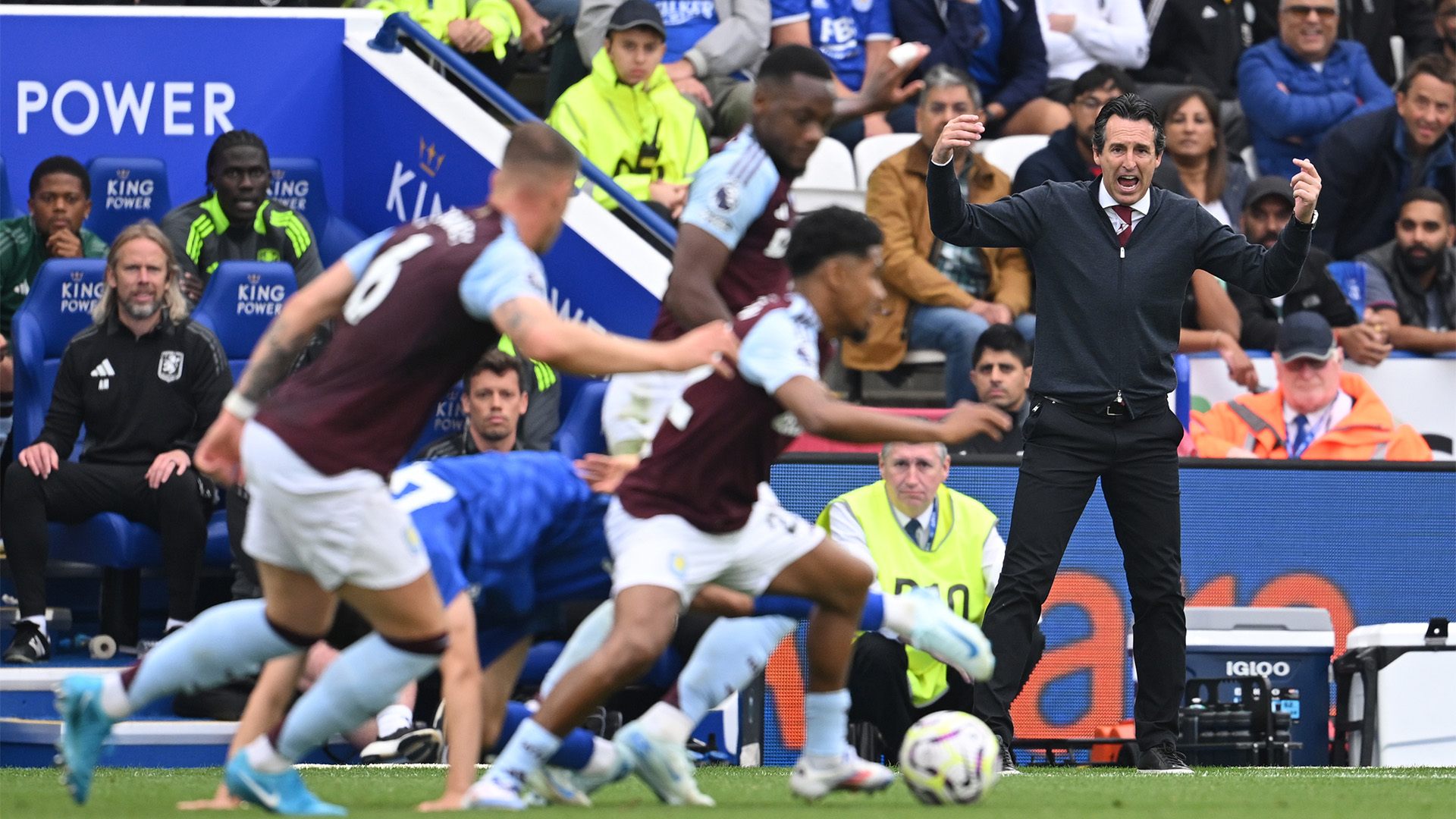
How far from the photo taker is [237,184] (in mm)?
10453

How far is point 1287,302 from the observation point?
1138 cm

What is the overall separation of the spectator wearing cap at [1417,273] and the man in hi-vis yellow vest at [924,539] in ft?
13.7

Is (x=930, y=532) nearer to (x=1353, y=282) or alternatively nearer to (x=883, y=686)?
(x=883, y=686)

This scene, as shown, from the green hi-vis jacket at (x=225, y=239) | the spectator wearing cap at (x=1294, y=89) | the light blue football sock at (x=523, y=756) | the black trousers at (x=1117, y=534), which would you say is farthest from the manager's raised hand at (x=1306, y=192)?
the spectator wearing cap at (x=1294, y=89)

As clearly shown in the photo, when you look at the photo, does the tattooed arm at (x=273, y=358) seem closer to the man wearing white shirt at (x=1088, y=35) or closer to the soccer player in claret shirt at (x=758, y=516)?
the soccer player in claret shirt at (x=758, y=516)

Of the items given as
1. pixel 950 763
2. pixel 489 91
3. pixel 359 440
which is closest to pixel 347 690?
pixel 359 440

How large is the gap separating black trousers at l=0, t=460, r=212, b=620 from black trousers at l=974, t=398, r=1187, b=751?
3867mm

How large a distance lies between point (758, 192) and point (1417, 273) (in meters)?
6.66

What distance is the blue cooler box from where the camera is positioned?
28.0ft

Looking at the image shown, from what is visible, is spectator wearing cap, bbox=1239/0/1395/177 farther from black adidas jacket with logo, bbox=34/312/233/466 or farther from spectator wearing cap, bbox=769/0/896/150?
black adidas jacket with logo, bbox=34/312/233/466

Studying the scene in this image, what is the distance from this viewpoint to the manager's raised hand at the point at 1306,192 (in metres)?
6.93

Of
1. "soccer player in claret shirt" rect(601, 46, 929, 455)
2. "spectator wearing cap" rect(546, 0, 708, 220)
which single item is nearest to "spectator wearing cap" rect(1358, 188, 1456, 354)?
"spectator wearing cap" rect(546, 0, 708, 220)

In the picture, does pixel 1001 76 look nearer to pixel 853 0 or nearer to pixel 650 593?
pixel 853 0

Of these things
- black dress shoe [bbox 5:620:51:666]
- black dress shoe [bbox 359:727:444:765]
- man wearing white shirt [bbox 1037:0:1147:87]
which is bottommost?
black dress shoe [bbox 359:727:444:765]
